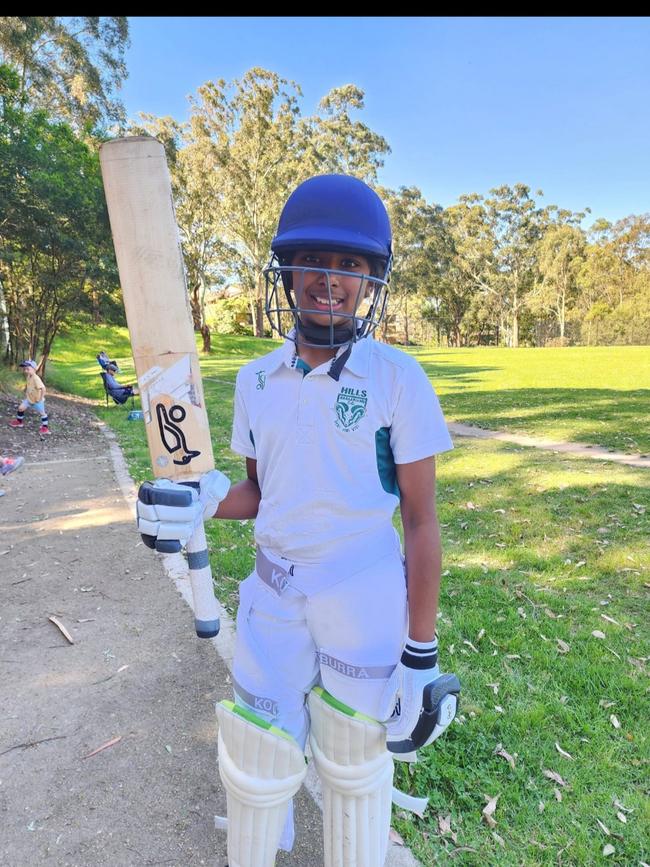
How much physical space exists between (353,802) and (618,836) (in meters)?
1.24

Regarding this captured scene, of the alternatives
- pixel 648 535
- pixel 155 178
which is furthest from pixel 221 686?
pixel 648 535

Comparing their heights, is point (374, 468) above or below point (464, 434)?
above

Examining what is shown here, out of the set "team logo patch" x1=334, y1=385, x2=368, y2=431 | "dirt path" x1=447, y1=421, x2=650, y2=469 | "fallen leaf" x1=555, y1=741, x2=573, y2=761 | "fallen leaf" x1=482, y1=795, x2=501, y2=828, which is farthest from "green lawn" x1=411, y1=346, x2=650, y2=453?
"team logo patch" x1=334, y1=385, x2=368, y2=431

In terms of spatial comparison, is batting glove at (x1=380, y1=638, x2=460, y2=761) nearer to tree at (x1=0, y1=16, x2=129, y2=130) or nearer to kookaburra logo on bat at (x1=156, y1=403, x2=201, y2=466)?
kookaburra logo on bat at (x1=156, y1=403, x2=201, y2=466)

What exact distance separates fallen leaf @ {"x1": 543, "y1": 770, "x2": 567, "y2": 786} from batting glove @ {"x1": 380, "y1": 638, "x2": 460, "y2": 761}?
1.17m

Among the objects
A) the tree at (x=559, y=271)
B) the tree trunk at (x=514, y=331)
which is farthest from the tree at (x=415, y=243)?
the tree at (x=559, y=271)

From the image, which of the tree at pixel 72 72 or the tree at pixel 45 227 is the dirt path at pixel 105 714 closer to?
the tree at pixel 45 227

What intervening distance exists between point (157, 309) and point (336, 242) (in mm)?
758

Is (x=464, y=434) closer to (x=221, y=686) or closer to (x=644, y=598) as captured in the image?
(x=644, y=598)

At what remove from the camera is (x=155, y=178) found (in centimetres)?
186

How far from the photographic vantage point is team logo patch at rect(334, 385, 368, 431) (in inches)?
56.9

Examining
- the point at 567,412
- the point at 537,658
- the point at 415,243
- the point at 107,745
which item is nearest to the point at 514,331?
the point at 415,243

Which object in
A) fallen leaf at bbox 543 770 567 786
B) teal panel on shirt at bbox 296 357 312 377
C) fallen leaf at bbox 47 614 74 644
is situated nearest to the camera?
teal panel on shirt at bbox 296 357 312 377

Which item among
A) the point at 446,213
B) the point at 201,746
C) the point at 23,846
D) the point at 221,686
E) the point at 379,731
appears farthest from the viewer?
the point at 446,213
